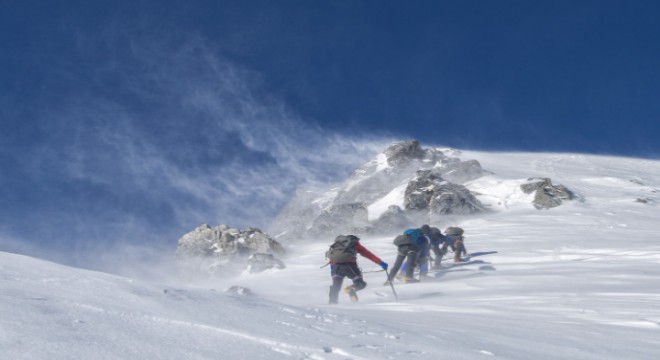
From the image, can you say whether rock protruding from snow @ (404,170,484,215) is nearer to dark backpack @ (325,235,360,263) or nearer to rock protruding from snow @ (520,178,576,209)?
rock protruding from snow @ (520,178,576,209)

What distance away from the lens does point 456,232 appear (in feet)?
61.4

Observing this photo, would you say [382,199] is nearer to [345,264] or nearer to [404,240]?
[404,240]

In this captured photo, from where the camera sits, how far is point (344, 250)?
12.6m

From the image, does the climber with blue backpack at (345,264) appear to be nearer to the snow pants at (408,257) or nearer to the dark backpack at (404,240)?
the snow pants at (408,257)

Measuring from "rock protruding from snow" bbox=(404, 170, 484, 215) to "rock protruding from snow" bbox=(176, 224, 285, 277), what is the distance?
9.41 m

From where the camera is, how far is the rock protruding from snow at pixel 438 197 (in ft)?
103

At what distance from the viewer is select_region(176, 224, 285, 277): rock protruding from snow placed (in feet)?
84.5

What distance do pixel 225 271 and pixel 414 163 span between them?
2392 cm

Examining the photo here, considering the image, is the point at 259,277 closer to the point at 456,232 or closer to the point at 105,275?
the point at 456,232

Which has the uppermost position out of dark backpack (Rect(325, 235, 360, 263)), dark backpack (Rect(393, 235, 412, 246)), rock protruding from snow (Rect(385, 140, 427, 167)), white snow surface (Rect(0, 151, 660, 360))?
rock protruding from snow (Rect(385, 140, 427, 167))

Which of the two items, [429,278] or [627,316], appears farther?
[429,278]

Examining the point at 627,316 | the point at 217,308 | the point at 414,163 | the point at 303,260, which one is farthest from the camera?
the point at 414,163

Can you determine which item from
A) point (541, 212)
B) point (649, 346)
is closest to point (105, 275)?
point (649, 346)

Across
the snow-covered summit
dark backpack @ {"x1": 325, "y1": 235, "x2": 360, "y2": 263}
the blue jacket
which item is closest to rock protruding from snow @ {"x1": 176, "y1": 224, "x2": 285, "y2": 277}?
the snow-covered summit
